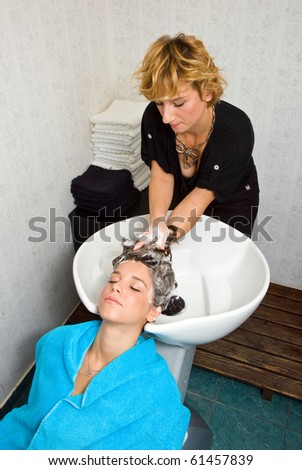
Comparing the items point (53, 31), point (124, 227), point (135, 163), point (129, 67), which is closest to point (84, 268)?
point (124, 227)

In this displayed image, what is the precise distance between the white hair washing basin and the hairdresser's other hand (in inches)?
7.7

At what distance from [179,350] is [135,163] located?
43.9 inches

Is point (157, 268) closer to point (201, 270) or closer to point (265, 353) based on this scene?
point (201, 270)

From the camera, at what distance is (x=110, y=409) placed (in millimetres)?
1163

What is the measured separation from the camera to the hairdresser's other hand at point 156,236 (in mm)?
1404

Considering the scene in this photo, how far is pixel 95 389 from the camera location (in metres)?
1.19

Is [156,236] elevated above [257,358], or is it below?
above

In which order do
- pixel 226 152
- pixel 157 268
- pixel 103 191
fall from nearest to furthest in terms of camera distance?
1. pixel 157 268
2. pixel 226 152
3. pixel 103 191

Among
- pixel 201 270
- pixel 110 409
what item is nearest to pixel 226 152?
pixel 201 270

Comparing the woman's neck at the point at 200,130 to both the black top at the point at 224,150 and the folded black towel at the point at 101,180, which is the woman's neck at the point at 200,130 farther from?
the folded black towel at the point at 101,180

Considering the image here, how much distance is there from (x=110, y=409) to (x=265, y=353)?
3.79 ft

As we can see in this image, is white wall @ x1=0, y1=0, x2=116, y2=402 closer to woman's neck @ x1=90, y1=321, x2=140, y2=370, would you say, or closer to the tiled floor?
woman's neck @ x1=90, y1=321, x2=140, y2=370

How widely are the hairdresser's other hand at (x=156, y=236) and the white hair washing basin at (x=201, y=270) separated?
20cm
